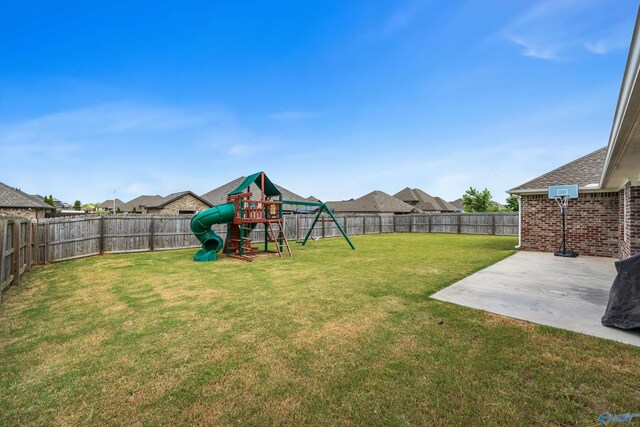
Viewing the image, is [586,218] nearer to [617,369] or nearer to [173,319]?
[617,369]

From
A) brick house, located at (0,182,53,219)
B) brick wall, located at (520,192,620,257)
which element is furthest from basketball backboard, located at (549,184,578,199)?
brick house, located at (0,182,53,219)

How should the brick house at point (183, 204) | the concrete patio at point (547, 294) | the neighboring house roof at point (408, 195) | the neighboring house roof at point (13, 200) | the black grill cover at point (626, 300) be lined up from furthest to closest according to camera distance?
the neighboring house roof at point (408, 195) < the brick house at point (183, 204) < the neighboring house roof at point (13, 200) < the concrete patio at point (547, 294) < the black grill cover at point (626, 300)

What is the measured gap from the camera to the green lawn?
6.66 feet

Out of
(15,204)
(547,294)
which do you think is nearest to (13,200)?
(15,204)

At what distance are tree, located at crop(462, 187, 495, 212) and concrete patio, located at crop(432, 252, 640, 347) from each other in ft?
102

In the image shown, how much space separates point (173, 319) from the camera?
384 cm

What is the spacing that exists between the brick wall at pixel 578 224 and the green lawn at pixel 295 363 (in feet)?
28.9

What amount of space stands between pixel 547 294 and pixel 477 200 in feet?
117

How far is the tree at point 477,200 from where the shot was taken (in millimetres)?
35688

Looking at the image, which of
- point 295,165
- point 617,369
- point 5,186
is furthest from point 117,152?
point 617,369

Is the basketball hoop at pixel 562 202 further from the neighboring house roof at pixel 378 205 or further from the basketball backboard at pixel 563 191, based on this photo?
the neighboring house roof at pixel 378 205

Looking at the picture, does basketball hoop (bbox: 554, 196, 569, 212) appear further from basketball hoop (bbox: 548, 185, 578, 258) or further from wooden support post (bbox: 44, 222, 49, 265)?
wooden support post (bbox: 44, 222, 49, 265)

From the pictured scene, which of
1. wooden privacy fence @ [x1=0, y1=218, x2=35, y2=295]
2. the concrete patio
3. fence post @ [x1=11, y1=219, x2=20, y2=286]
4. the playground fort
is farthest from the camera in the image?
the playground fort

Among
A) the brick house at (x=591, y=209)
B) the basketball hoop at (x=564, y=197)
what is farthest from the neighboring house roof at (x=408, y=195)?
the basketball hoop at (x=564, y=197)
